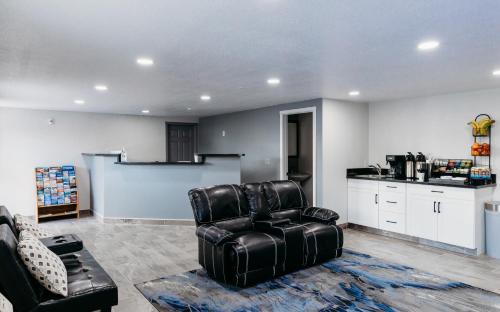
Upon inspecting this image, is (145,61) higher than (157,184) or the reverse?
higher

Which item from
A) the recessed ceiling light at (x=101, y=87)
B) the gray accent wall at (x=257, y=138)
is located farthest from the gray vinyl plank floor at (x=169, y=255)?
the recessed ceiling light at (x=101, y=87)

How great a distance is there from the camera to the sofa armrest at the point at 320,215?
4.24 m

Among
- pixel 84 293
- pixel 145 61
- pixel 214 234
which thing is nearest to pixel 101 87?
pixel 145 61

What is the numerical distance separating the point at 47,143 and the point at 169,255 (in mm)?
4496

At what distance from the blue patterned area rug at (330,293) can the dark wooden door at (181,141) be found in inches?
221

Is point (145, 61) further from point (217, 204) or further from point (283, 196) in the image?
point (283, 196)

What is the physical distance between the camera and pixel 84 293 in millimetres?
2217

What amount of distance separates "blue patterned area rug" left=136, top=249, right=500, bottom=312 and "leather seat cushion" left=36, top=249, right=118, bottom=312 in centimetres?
72

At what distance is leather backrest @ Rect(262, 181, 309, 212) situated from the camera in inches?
170

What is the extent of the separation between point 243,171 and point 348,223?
252 cm

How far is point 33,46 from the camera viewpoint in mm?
2781

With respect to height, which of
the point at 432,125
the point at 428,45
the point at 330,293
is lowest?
the point at 330,293

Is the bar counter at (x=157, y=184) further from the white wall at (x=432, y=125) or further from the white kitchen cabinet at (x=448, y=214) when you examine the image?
the white kitchen cabinet at (x=448, y=214)

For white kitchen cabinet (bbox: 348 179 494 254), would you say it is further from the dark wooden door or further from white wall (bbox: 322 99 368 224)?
the dark wooden door
